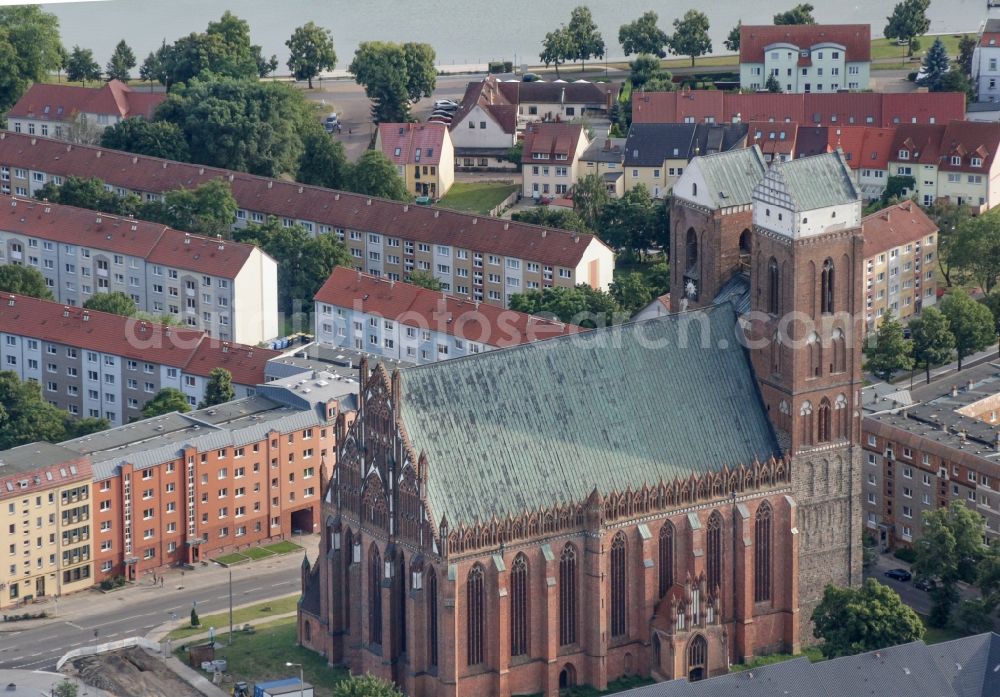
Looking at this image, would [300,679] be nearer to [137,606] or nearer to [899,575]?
[137,606]

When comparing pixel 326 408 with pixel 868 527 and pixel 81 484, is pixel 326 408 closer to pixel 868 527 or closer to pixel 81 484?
pixel 81 484

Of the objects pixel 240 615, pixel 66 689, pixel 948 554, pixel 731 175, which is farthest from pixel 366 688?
pixel 948 554

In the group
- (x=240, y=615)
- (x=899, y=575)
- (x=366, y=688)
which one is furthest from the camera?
(x=899, y=575)

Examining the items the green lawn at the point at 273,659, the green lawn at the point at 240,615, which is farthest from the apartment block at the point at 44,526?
the green lawn at the point at 273,659

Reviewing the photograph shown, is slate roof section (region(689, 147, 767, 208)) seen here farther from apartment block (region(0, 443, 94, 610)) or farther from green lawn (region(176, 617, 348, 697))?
apartment block (region(0, 443, 94, 610))

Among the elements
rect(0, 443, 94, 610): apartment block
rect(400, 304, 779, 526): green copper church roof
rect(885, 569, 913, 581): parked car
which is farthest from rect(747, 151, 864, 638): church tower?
rect(0, 443, 94, 610): apartment block

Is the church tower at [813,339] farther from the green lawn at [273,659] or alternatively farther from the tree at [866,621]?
the green lawn at [273,659]
